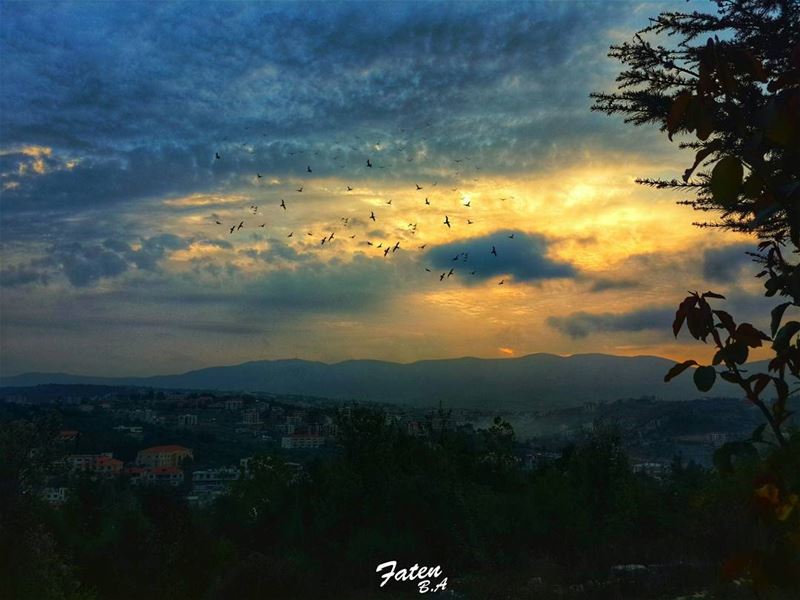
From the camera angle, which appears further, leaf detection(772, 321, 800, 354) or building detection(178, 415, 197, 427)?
building detection(178, 415, 197, 427)

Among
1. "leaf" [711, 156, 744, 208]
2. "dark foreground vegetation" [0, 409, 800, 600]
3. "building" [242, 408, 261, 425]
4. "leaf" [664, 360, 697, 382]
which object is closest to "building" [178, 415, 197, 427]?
"building" [242, 408, 261, 425]

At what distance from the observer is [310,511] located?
22.8 metres

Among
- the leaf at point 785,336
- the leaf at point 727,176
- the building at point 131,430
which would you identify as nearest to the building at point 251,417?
the building at point 131,430

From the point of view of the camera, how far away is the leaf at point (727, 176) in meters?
1.89

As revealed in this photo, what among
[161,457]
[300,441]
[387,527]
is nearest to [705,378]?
[387,527]

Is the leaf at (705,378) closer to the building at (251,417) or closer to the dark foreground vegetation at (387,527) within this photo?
the dark foreground vegetation at (387,527)

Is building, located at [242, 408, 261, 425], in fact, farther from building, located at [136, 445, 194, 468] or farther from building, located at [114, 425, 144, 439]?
building, located at [136, 445, 194, 468]

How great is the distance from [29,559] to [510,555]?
40.2ft

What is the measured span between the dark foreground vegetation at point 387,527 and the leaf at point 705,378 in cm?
947

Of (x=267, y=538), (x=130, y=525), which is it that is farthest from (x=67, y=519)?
(x=267, y=538)

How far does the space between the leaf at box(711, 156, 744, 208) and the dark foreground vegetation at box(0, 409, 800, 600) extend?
10097 mm

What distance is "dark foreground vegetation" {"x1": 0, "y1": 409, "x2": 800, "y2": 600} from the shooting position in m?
14.5

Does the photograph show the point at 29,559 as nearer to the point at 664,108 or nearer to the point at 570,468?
the point at 664,108

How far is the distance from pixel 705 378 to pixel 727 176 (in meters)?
0.74
